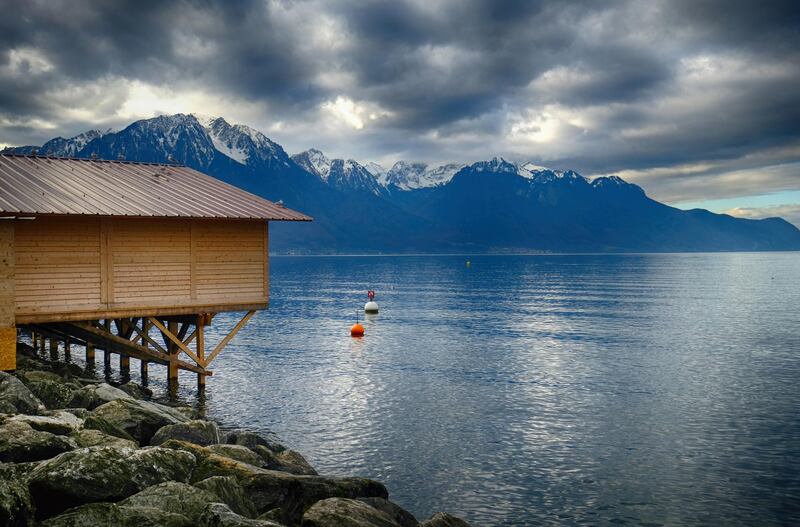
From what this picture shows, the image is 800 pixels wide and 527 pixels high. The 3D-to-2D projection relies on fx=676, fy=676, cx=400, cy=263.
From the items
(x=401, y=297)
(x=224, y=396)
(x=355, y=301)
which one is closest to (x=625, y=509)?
(x=224, y=396)

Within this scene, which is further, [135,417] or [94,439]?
[135,417]

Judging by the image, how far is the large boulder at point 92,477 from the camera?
11867 millimetres

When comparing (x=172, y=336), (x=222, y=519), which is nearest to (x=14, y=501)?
(x=222, y=519)

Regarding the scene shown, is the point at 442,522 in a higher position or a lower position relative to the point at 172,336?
lower

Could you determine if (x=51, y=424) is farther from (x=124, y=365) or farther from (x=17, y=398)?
(x=124, y=365)

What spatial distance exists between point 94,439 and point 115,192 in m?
16.4

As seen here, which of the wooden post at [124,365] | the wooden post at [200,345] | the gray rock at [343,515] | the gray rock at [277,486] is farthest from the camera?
the wooden post at [124,365]

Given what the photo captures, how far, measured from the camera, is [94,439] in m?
15.9

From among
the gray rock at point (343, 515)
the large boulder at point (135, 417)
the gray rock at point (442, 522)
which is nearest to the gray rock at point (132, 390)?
the large boulder at point (135, 417)

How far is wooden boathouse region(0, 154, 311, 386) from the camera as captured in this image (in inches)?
1029

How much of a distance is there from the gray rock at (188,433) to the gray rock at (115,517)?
25.9 ft

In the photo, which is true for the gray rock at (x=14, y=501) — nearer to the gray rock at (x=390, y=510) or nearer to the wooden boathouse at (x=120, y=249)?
→ the gray rock at (x=390, y=510)

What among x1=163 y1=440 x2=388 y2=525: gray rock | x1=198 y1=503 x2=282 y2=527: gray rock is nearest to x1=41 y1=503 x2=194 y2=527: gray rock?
x1=198 y1=503 x2=282 y2=527: gray rock

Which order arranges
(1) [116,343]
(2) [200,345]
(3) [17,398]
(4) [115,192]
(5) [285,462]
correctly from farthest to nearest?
(2) [200,345] → (1) [116,343] → (4) [115,192] → (5) [285,462] → (3) [17,398]
